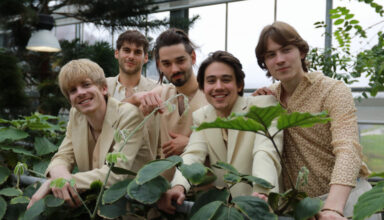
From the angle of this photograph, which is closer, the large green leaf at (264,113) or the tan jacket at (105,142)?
the large green leaf at (264,113)

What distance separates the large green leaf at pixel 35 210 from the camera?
967mm

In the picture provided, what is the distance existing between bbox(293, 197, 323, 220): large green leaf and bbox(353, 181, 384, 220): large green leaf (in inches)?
2.6

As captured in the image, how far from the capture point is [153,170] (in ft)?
2.56

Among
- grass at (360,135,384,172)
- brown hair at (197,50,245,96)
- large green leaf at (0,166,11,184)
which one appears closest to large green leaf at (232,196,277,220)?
brown hair at (197,50,245,96)

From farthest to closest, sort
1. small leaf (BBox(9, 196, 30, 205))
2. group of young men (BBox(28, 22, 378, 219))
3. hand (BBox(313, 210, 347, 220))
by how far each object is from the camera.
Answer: small leaf (BBox(9, 196, 30, 205)) → group of young men (BBox(28, 22, 378, 219)) → hand (BBox(313, 210, 347, 220))

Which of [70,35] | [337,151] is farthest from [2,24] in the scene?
[337,151]

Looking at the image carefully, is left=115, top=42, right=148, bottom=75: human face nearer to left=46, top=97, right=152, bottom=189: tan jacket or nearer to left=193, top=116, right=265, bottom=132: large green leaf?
left=46, top=97, right=152, bottom=189: tan jacket

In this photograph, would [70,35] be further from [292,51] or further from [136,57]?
[292,51]

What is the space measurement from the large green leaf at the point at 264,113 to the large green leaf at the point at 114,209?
1.37 ft

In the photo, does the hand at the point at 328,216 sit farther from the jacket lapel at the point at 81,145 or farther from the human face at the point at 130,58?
the human face at the point at 130,58

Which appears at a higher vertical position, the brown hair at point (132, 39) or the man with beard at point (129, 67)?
the brown hair at point (132, 39)

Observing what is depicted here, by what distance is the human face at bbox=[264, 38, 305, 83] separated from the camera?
1167mm

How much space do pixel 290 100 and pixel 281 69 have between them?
111 millimetres

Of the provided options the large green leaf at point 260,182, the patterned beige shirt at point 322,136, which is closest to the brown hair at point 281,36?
the patterned beige shirt at point 322,136
